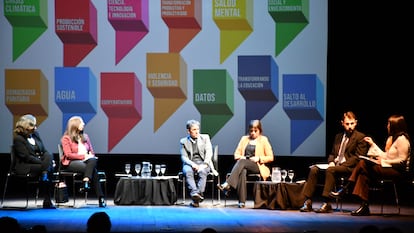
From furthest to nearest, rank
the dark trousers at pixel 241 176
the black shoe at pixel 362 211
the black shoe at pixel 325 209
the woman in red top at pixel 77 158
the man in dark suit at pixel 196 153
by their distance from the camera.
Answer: the man in dark suit at pixel 196 153, the dark trousers at pixel 241 176, the woman in red top at pixel 77 158, the black shoe at pixel 325 209, the black shoe at pixel 362 211

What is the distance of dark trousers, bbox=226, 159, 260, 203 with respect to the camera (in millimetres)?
7938

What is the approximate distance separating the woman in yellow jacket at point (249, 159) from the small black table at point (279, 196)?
219 mm

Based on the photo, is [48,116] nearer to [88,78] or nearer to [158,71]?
[88,78]

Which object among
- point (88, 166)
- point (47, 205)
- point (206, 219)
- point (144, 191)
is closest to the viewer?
point (206, 219)

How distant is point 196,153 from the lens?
8.34m

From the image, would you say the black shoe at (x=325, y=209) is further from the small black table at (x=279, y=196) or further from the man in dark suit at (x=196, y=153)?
the man in dark suit at (x=196, y=153)

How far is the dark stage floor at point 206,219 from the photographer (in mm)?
5848

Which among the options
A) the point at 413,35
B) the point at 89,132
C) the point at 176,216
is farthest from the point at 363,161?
the point at 89,132

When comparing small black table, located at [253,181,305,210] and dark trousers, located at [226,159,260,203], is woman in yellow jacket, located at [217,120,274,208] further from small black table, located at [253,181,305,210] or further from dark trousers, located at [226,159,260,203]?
small black table, located at [253,181,305,210]

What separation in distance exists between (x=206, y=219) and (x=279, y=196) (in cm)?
139

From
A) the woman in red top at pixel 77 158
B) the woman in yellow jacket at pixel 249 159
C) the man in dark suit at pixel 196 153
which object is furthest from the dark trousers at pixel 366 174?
the woman in red top at pixel 77 158

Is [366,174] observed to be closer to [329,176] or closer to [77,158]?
[329,176]

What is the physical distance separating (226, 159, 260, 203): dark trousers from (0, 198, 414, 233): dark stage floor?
0.58 feet

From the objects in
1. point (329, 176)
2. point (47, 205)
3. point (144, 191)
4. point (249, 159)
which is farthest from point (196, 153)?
point (47, 205)
